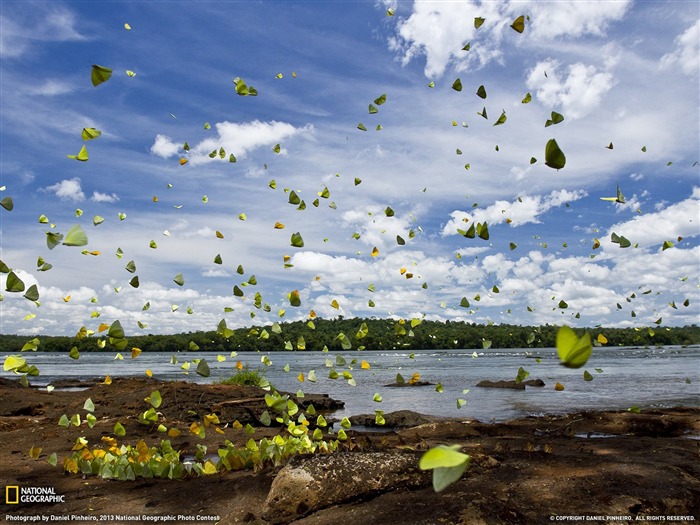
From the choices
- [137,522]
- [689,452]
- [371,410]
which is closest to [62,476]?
[137,522]

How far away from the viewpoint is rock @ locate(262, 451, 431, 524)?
527 cm

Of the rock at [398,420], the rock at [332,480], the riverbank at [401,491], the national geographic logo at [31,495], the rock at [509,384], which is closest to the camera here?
the riverbank at [401,491]

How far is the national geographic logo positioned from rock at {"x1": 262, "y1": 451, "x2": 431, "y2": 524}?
9.59 feet

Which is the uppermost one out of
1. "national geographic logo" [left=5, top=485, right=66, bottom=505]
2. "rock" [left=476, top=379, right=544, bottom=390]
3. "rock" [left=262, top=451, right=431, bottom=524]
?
"rock" [left=262, top=451, right=431, bottom=524]

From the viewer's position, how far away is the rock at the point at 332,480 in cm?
527

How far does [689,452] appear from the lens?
7953 millimetres

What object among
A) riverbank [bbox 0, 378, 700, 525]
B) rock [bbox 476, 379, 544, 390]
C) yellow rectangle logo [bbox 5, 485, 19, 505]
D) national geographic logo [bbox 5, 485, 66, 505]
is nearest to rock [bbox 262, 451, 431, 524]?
riverbank [bbox 0, 378, 700, 525]

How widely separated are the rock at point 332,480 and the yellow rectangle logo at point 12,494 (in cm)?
341

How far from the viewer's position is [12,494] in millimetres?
6465

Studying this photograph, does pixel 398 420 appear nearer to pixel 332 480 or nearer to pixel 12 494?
pixel 332 480

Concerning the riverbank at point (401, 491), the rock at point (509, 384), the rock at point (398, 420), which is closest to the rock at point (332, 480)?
the riverbank at point (401, 491)

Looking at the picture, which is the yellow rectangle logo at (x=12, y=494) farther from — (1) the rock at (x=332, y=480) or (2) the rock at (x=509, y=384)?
(2) the rock at (x=509, y=384)

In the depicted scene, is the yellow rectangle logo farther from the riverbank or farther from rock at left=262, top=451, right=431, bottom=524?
rock at left=262, top=451, right=431, bottom=524

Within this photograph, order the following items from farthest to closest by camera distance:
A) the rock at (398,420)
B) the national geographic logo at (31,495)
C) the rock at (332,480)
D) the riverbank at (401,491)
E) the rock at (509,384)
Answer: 1. the rock at (509,384)
2. the rock at (398,420)
3. the national geographic logo at (31,495)
4. the rock at (332,480)
5. the riverbank at (401,491)
